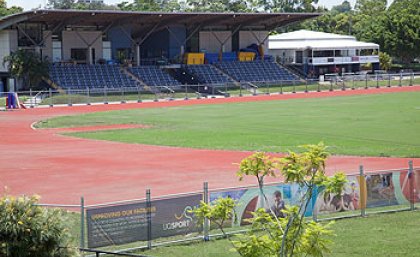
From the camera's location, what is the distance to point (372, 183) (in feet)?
76.3

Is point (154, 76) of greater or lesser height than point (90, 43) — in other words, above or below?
below

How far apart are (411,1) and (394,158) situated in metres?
119

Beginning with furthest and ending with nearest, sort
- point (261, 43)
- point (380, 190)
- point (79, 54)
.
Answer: point (261, 43), point (79, 54), point (380, 190)

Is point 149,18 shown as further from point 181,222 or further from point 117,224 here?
point 117,224

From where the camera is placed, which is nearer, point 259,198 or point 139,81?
point 259,198

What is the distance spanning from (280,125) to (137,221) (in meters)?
31.8

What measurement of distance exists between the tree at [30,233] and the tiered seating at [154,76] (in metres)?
75.0

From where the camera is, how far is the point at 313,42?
115m

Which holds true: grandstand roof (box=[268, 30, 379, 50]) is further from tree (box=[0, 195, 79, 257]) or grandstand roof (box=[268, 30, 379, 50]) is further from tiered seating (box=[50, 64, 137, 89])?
tree (box=[0, 195, 79, 257])

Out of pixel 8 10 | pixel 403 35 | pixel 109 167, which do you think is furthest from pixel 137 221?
pixel 8 10

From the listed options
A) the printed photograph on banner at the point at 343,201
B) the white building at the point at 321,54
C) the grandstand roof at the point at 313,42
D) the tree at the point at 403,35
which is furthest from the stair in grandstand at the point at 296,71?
the printed photograph on banner at the point at 343,201

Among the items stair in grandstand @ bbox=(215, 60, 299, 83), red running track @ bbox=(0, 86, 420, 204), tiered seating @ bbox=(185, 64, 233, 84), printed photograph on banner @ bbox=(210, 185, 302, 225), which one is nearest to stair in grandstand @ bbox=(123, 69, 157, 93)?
tiered seating @ bbox=(185, 64, 233, 84)

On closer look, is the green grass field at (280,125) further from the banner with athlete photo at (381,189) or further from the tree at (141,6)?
the tree at (141,6)

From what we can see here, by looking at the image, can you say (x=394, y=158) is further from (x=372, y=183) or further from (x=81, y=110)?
(x=81, y=110)
